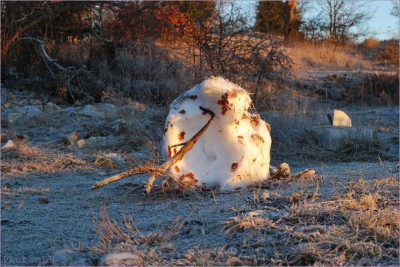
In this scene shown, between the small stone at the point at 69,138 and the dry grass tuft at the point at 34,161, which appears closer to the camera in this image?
the dry grass tuft at the point at 34,161

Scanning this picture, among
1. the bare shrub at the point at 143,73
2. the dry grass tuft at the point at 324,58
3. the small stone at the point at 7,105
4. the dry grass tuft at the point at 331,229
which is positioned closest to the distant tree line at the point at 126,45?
the bare shrub at the point at 143,73

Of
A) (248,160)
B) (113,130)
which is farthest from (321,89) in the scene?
(248,160)

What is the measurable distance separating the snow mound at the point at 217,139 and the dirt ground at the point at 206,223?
0.41 ft

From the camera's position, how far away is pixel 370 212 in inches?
96.8

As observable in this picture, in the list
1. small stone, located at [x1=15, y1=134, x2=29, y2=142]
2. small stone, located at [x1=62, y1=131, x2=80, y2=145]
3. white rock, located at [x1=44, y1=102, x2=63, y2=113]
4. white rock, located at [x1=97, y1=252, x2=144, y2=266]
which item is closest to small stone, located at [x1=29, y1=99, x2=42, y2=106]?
white rock, located at [x1=44, y1=102, x2=63, y2=113]

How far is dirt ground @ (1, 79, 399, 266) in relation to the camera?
2.18 meters

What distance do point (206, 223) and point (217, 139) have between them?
1.02 m

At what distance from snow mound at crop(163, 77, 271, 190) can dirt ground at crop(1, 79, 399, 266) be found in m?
0.12

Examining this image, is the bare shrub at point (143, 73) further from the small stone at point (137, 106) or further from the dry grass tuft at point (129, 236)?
the dry grass tuft at point (129, 236)

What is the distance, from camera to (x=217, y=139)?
3.58m

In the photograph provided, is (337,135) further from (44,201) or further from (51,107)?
(51,107)

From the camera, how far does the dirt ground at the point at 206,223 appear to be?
2.18 m

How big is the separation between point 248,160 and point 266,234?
120cm

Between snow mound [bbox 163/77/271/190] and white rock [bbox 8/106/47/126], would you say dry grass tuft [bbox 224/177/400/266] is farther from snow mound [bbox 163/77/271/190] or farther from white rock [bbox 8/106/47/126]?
white rock [bbox 8/106/47/126]
